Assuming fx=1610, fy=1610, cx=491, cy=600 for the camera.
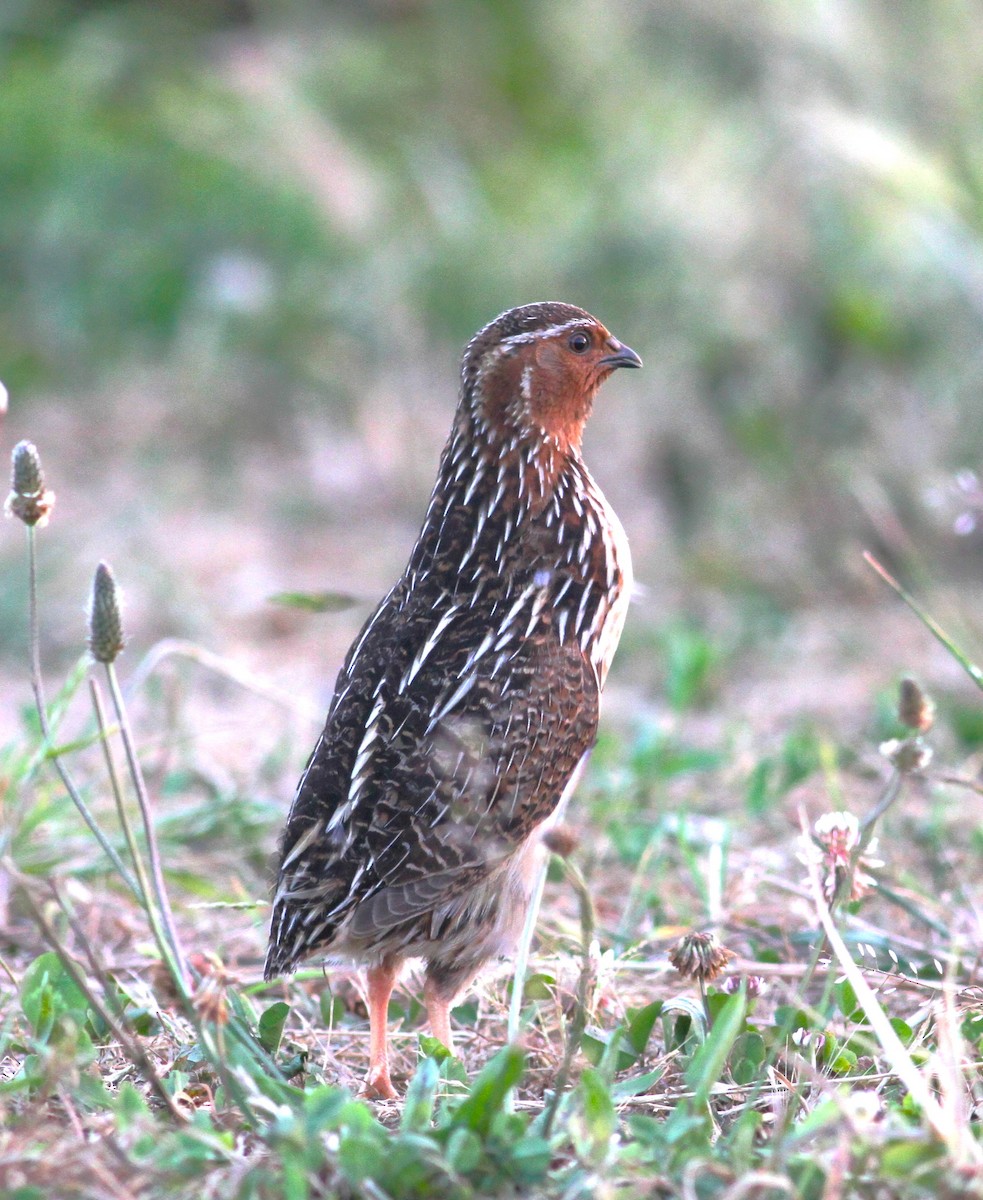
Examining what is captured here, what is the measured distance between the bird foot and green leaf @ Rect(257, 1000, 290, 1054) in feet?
0.68

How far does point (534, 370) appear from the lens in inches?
154

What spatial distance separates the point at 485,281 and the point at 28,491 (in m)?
5.74

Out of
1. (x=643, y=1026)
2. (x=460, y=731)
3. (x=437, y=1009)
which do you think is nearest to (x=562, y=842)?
(x=460, y=731)

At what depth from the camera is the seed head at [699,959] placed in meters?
3.05

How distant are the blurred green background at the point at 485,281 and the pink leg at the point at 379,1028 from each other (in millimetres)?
3024

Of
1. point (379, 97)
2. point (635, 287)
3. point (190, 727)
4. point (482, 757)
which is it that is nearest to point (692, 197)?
point (635, 287)

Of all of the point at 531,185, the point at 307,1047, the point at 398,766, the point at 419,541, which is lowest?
the point at 307,1047

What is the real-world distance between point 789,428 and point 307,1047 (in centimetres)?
439

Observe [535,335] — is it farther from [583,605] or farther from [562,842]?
[562,842]

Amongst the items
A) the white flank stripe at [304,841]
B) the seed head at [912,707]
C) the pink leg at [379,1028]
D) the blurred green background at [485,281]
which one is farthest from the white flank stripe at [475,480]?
the blurred green background at [485,281]

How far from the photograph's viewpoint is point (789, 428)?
7195mm

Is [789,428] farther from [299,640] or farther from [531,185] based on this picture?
[531,185]

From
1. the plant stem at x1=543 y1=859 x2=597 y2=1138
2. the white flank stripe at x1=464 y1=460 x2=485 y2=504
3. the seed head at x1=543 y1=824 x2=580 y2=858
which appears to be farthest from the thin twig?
the white flank stripe at x1=464 y1=460 x2=485 y2=504

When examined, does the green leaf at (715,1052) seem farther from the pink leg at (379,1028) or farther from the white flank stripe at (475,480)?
the white flank stripe at (475,480)
